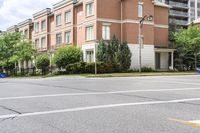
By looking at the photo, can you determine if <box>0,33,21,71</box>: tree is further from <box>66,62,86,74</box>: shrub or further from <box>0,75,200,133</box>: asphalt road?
<box>0,75,200,133</box>: asphalt road

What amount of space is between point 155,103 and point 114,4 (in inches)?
1394

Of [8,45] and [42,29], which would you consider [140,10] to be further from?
[8,45]

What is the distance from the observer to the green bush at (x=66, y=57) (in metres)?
42.2

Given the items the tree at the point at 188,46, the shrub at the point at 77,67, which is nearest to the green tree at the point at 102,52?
the shrub at the point at 77,67

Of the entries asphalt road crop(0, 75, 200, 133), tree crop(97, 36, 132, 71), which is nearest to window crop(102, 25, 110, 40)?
tree crop(97, 36, 132, 71)

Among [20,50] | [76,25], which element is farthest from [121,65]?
[20,50]

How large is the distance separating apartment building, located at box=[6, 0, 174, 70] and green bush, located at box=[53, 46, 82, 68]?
2.41m

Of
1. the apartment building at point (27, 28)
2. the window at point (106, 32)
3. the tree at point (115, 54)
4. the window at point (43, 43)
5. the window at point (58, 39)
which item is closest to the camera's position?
the tree at point (115, 54)

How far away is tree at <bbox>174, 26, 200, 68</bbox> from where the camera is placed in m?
49.6

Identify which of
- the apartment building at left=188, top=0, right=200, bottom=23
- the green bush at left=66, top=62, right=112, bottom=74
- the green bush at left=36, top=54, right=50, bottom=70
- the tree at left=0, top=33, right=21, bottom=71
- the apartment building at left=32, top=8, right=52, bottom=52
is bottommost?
the green bush at left=66, top=62, right=112, bottom=74

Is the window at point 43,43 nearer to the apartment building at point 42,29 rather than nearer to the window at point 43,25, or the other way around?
the apartment building at point 42,29

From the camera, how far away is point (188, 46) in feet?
164

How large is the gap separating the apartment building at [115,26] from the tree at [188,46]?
5.80 ft

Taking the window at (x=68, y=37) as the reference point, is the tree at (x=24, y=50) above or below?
below
